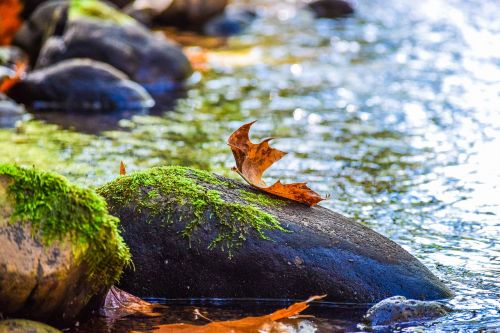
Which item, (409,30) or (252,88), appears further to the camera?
(409,30)

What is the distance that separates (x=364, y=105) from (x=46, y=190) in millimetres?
7205

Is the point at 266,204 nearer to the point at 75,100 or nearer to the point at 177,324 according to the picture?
the point at 177,324

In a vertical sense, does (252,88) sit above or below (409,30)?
below

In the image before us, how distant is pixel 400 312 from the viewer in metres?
4.38

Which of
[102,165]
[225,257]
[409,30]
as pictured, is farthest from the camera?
[409,30]

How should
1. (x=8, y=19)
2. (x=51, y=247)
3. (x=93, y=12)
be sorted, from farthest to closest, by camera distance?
1. (x=8, y=19)
2. (x=93, y=12)
3. (x=51, y=247)

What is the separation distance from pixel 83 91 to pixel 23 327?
287 inches

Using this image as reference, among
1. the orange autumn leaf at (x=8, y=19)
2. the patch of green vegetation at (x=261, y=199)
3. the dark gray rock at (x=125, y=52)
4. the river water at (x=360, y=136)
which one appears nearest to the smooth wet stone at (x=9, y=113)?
the river water at (x=360, y=136)

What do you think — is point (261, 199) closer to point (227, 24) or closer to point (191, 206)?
point (191, 206)

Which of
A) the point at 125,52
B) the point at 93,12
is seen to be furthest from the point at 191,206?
the point at 93,12

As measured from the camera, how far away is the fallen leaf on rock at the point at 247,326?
4.25 metres

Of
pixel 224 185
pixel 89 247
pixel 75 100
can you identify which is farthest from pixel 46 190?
pixel 75 100

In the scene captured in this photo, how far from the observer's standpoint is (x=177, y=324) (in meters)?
4.34

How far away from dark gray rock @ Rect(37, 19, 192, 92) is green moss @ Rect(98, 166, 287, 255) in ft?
24.0
